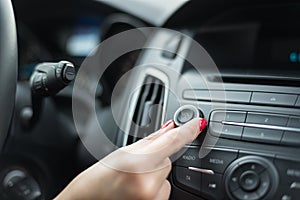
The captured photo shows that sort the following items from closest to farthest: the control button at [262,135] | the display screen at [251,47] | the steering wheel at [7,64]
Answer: the steering wheel at [7,64] < the control button at [262,135] < the display screen at [251,47]

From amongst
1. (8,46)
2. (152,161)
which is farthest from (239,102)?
(8,46)

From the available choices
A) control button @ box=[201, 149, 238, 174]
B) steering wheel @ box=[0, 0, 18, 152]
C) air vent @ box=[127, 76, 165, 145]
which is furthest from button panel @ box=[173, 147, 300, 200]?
steering wheel @ box=[0, 0, 18, 152]

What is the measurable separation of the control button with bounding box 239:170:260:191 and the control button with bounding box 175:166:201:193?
94 mm

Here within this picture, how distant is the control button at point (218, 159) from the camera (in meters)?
0.97

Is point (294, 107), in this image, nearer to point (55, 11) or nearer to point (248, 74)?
point (248, 74)

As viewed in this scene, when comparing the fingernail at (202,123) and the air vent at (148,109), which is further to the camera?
the air vent at (148,109)

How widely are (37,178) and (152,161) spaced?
0.59 meters

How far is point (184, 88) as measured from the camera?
1.09m

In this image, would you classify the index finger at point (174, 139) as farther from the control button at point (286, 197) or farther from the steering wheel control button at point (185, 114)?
the control button at point (286, 197)

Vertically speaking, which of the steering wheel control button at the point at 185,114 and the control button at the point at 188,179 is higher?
the steering wheel control button at the point at 185,114

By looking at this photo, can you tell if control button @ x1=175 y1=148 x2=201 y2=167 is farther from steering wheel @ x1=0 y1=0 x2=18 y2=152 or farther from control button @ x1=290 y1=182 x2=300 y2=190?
steering wheel @ x1=0 y1=0 x2=18 y2=152

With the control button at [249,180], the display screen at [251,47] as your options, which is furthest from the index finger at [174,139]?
the display screen at [251,47]

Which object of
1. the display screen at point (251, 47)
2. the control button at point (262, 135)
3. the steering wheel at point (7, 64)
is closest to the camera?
the steering wheel at point (7, 64)

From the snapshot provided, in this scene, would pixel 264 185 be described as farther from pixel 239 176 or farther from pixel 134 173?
pixel 134 173
